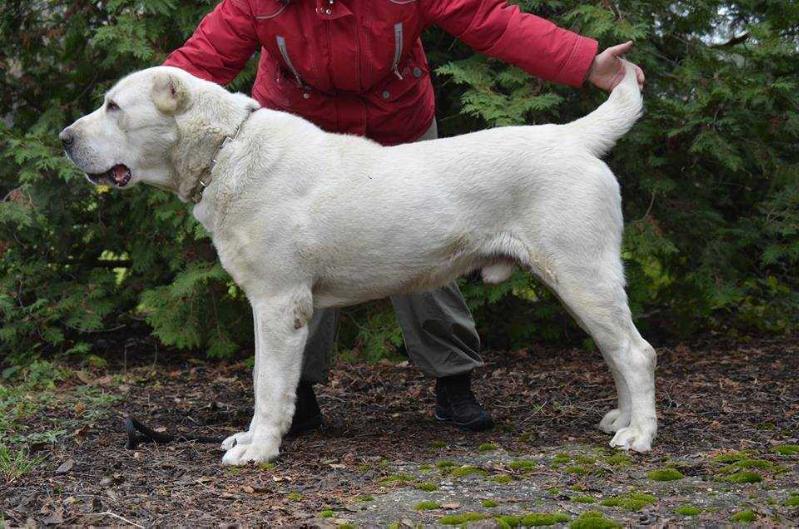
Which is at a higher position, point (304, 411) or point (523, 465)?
point (523, 465)

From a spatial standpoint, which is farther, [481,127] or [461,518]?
[481,127]

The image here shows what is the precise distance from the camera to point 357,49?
466cm

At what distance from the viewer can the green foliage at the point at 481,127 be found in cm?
641

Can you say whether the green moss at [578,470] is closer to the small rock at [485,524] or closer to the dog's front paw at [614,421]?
the dog's front paw at [614,421]

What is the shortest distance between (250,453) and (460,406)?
1248mm

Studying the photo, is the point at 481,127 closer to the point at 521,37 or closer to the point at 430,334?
the point at 430,334

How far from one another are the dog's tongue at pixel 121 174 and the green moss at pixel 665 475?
101 inches

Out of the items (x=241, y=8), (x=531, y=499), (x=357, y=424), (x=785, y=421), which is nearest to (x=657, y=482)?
(x=531, y=499)

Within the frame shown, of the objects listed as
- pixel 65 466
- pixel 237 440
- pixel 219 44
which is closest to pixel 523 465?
pixel 237 440

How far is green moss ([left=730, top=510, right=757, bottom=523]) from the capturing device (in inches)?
135

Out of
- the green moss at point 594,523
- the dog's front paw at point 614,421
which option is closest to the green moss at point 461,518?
the green moss at point 594,523

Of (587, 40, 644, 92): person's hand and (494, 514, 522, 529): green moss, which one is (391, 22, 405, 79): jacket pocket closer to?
(587, 40, 644, 92): person's hand

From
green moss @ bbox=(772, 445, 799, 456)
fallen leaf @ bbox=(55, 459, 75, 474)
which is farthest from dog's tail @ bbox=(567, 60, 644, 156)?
fallen leaf @ bbox=(55, 459, 75, 474)

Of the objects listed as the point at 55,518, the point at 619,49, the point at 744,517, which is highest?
the point at 619,49
